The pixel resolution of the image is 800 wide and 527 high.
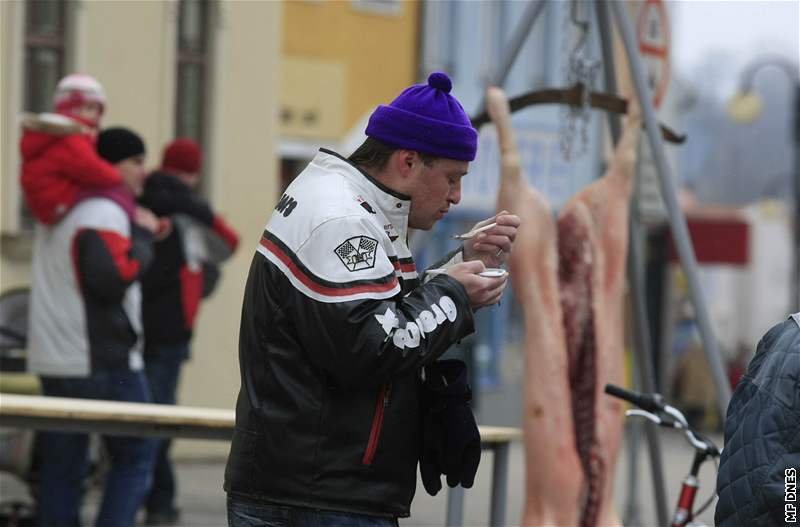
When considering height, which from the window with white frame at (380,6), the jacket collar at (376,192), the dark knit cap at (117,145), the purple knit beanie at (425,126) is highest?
the window with white frame at (380,6)

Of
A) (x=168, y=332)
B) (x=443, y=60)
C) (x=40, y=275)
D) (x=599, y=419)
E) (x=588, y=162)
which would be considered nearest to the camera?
(x=599, y=419)

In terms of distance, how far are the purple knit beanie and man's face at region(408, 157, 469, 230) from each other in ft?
0.09

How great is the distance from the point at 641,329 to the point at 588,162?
8.71 metres

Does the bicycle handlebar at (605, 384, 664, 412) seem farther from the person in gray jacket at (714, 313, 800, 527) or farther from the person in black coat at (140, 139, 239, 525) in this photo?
the person in black coat at (140, 139, 239, 525)

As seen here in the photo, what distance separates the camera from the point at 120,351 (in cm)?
689

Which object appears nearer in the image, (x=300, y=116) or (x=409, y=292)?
(x=409, y=292)

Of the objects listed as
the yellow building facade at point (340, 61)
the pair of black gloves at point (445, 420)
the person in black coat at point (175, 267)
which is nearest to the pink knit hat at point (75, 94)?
the person in black coat at point (175, 267)

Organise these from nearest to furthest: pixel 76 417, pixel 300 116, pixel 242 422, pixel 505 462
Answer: pixel 242 422, pixel 76 417, pixel 505 462, pixel 300 116

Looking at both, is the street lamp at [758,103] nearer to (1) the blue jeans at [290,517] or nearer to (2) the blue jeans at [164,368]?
(2) the blue jeans at [164,368]

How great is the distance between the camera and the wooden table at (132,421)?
A: 5.68m

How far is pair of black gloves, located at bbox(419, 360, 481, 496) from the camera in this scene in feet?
11.4

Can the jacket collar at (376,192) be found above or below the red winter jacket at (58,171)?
above

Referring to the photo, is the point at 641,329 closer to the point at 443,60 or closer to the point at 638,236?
the point at 638,236

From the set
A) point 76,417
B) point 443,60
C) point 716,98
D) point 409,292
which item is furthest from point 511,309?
point 716,98
